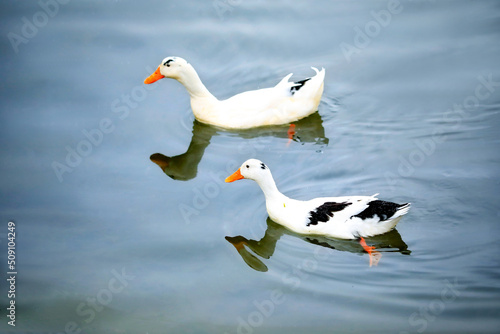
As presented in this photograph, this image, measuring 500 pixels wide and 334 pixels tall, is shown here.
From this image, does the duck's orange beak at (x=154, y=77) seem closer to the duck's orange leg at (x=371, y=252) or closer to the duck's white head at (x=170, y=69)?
the duck's white head at (x=170, y=69)

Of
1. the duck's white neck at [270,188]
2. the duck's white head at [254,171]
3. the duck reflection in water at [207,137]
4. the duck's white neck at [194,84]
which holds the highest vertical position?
the duck's white neck at [194,84]

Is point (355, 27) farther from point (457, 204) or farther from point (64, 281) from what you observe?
point (64, 281)

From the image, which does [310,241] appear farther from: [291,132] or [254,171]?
[291,132]

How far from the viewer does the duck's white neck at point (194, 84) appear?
10234mm

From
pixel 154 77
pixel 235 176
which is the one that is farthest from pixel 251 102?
pixel 235 176

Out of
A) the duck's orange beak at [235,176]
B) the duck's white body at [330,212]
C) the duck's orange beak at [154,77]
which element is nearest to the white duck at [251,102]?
the duck's orange beak at [154,77]

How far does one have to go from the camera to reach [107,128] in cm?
1010

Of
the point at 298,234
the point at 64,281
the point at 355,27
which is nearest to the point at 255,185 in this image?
the point at 298,234

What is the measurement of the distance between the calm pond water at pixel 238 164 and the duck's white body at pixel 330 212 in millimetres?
175

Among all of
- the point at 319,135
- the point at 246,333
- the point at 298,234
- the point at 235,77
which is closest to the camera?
the point at 246,333

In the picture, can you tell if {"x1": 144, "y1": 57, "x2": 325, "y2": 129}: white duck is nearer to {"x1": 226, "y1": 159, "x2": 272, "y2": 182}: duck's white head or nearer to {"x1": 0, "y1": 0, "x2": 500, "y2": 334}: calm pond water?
{"x1": 0, "y1": 0, "x2": 500, "y2": 334}: calm pond water

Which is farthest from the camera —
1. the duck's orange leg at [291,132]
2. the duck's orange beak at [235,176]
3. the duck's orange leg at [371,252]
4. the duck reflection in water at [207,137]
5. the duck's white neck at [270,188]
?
the duck's orange leg at [291,132]

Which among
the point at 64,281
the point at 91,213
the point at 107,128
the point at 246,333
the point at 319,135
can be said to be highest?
the point at 107,128

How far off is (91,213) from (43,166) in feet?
4.38
